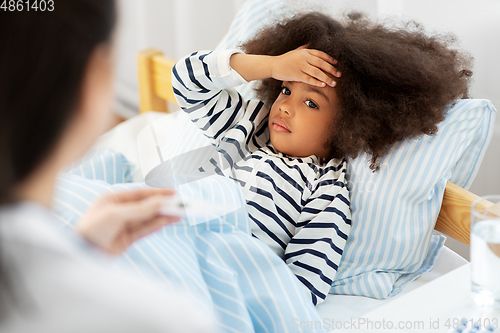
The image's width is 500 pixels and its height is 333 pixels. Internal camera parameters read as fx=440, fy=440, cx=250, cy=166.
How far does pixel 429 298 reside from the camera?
1.63 feet

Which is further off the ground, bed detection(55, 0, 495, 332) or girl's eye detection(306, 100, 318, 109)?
girl's eye detection(306, 100, 318, 109)

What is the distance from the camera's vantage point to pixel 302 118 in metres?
0.86

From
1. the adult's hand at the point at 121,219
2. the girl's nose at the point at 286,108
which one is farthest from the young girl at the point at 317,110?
the adult's hand at the point at 121,219

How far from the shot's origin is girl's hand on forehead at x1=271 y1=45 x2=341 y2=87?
0.81 meters

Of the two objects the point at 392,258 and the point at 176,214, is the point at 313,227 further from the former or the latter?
the point at 176,214

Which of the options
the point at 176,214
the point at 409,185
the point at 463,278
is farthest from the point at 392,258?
the point at 176,214

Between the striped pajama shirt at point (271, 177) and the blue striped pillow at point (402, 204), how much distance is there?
0.04 metres

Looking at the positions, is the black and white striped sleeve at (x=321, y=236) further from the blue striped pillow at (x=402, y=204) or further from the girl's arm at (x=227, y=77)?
the girl's arm at (x=227, y=77)

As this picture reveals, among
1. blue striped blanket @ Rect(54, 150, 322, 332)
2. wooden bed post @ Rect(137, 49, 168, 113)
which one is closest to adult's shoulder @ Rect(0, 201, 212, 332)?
blue striped blanket @ Rect(54, 150, 322, 332)

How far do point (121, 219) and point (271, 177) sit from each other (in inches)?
22.3

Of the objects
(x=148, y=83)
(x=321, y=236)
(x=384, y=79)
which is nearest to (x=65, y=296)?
(x=321, y=236)

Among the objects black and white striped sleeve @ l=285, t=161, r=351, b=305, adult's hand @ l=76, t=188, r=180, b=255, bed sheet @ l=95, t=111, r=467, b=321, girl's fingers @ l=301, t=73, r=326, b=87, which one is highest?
girl's fingers @ l=301, t=73, r=326, b=87

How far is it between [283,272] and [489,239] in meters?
0.25

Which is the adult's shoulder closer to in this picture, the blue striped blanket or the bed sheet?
the blue striped blanket
